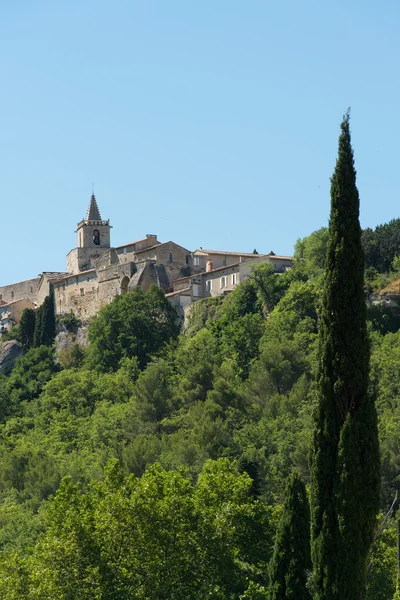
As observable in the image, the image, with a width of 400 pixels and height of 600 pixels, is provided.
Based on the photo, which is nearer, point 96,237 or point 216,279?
point 216,279

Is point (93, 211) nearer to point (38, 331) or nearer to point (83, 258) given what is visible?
point (83, 258)

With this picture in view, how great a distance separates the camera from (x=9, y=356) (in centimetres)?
8881

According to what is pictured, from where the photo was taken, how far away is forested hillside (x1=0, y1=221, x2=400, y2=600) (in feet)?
122

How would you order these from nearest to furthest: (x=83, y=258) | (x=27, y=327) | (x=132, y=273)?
(x=132, y=273) → (x=27, y=327) → (x=83, y=258)

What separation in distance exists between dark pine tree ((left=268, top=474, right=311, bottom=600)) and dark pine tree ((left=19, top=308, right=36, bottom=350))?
191ft

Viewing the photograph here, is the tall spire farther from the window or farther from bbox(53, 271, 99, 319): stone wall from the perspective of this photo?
bbox(53, 271, 99, 319): stone wall

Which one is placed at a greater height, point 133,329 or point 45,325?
point 45,325

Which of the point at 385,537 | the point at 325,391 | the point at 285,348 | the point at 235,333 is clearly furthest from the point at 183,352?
the point at 325,391

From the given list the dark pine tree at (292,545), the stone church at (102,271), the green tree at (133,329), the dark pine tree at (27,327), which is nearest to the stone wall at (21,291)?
the stone church at (102,271)

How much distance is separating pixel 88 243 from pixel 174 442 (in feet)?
124

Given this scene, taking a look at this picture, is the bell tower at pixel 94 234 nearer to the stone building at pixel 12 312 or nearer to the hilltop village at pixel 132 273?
the hilltop village at pixel 132 273

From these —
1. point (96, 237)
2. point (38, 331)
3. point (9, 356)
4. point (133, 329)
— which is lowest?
point (9, 356)

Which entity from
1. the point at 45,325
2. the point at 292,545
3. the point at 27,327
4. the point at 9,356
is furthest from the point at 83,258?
the point at 292,545

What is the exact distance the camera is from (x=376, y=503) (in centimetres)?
2669
